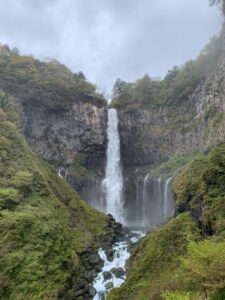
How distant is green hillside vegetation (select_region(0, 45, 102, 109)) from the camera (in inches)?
1661

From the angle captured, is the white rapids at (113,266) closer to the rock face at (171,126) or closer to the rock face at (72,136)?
the rock face at (72,136)

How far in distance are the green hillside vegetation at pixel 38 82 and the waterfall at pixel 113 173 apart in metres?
5.31

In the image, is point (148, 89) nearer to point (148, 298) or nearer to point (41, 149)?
point (41, 149)

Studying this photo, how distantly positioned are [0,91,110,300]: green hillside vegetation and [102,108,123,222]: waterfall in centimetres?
1180

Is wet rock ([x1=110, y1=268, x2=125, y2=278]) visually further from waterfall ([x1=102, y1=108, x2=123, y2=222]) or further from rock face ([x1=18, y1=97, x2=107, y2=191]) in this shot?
rock face ([x1=18, y1=97, x2=107, y2=191])

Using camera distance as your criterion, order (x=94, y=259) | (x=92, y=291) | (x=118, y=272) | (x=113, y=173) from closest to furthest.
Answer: (x=92, y=291) → (x=118, y=272) → (x=94, y=259) → (x=113, y=173)

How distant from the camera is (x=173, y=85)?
48.4 m

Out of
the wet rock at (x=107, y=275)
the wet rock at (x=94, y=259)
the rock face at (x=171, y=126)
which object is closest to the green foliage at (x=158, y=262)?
the wet rock at (x=107, y=275)

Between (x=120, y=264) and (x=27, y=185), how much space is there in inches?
363

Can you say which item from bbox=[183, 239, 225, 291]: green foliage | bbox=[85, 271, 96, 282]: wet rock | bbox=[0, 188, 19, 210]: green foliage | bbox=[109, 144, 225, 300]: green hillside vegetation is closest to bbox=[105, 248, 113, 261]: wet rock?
bbox=[85, 271, 96, 282]: wet rock

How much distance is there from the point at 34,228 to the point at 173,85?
35.1 metres

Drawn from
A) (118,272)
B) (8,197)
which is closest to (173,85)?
(118,272)

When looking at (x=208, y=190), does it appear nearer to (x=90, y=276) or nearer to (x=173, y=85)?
(x=90, y=276)

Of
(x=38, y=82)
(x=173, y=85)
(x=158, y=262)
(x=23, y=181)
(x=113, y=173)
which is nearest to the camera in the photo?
(x=158, y=262)
